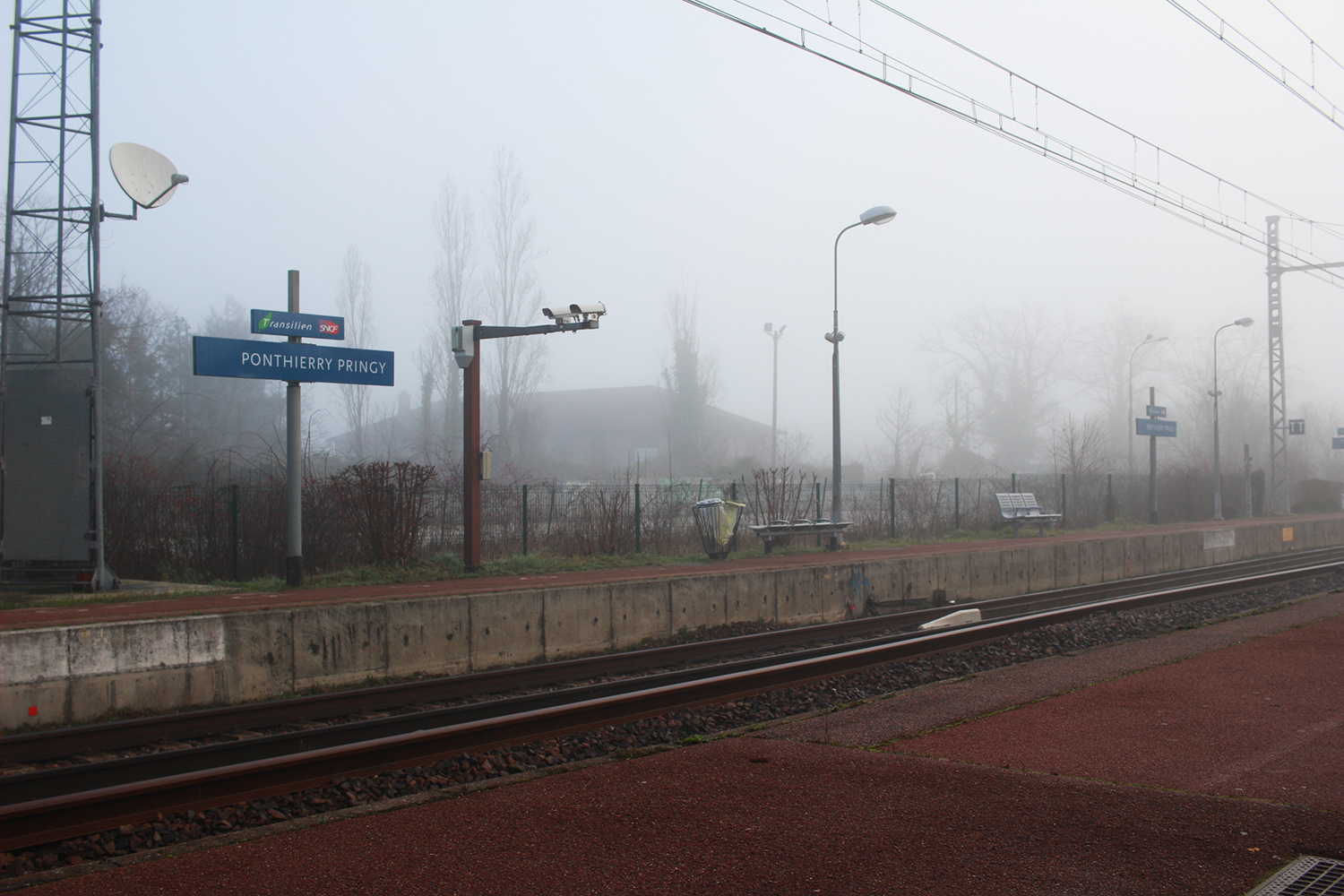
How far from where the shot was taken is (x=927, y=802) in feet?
15.5

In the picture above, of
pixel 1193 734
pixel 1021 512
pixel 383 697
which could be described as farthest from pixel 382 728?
pixel 1021 512

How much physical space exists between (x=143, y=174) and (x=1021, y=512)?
22.8 meters

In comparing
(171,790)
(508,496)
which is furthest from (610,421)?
(171,790)

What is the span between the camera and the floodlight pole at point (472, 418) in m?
15.2

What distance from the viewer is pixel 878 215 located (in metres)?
19.6

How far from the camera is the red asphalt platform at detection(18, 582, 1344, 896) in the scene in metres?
3.86

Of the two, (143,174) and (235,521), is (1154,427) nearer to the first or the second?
(235,521)

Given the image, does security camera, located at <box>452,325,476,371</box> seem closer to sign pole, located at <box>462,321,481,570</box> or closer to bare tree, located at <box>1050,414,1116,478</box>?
sign pole, located at <box>462,321,481,570</box>

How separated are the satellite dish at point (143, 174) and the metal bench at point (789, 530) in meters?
12.2

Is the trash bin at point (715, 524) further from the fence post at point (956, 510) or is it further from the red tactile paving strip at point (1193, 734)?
the fence post at point (956, 510)

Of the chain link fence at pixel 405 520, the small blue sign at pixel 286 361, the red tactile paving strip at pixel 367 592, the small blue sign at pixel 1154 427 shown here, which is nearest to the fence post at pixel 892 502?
the chain link fence at pixel 405 520

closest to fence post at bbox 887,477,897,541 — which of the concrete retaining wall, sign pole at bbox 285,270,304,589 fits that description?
the concrete retaining wall

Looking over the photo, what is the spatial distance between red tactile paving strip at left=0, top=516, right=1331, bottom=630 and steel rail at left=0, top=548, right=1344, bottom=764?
6.10ft

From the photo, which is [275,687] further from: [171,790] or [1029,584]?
[1029,584]
